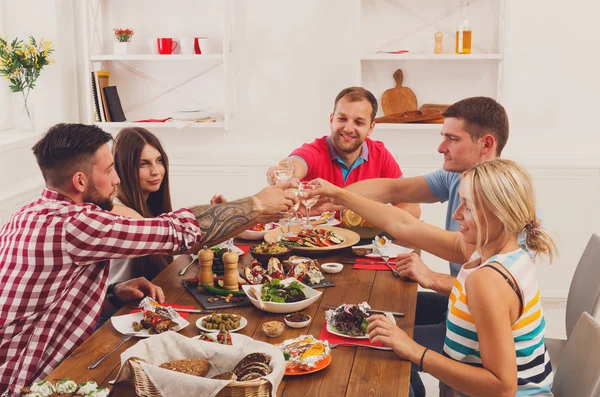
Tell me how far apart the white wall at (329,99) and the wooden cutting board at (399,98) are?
17 cm

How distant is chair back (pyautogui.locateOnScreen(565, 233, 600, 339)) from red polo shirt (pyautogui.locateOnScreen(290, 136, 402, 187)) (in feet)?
3.77

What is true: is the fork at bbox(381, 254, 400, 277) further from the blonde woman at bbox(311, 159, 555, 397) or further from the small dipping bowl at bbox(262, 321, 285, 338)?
the small dipping bowl at bbox(262, 321, 285, 338)

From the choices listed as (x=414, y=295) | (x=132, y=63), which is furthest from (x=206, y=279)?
(x=132, y=63)

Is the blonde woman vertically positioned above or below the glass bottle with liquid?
below

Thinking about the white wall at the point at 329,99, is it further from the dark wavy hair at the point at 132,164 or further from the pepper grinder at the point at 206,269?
the pepper grinder at the point at 206,269

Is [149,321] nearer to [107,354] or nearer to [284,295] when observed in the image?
[107,354]

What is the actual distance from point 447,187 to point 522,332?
1.32 meters

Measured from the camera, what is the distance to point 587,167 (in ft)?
13.8

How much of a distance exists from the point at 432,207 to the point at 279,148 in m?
1.03

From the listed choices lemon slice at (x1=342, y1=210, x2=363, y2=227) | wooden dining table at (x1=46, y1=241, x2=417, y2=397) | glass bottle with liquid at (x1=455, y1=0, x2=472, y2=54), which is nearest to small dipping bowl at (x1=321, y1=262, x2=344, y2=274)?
wooden dining table at (x1=46, y1=241, x2=417, y2=397)

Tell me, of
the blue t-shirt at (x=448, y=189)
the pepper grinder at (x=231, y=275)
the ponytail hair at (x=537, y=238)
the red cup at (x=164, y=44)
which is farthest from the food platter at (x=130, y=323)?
the red cup at (x=164, y=44)

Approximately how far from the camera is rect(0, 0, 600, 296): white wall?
4.20 meters

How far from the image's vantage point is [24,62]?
4.03 metres

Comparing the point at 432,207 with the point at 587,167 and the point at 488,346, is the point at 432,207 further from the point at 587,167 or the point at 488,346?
the point at 488,346
